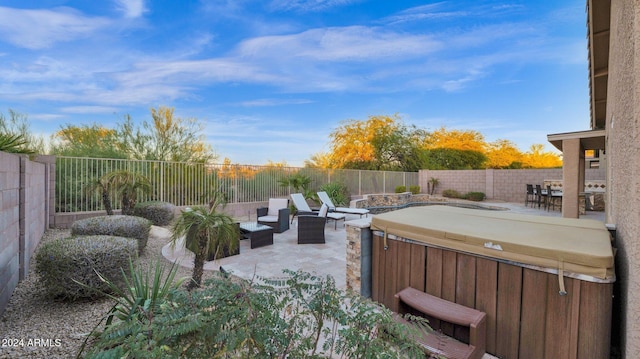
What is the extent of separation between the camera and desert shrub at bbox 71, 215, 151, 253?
15.3 feet

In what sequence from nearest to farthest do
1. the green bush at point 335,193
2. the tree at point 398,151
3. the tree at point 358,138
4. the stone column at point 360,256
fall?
the stone column at point 360,256 → the green bush at point 335,193 → the tree at point 398,151 → the tree at point 358,138

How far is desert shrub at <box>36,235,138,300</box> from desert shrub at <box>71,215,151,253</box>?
57.2 inches

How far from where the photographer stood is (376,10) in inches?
385

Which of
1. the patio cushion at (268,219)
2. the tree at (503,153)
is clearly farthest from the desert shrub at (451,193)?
the patio cushion at (268,219)

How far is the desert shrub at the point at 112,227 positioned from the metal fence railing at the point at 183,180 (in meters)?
2.65

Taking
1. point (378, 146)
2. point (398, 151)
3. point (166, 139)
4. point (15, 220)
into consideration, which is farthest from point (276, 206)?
point (398, 151)

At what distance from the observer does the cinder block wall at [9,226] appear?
304cm

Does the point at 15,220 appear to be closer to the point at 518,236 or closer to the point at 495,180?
the point at 518,236

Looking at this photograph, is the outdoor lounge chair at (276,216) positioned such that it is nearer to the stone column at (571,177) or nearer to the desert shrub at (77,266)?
the desert shrub at (77,266)

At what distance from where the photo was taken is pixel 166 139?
1209 centimetres

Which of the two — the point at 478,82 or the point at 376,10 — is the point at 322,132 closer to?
the point at 478,82

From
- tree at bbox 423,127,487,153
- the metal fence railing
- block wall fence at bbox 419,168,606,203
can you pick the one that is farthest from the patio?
tree at bbox 423,127,487,153

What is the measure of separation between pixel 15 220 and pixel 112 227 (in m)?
1.22

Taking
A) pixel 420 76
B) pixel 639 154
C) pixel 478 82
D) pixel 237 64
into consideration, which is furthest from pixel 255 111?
pixel 639 154
